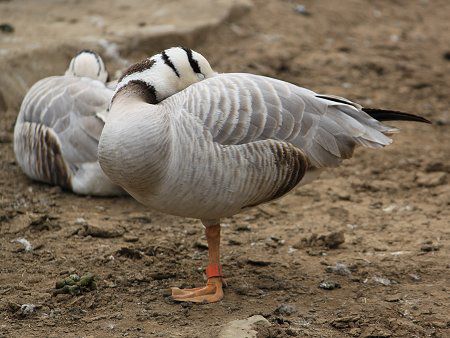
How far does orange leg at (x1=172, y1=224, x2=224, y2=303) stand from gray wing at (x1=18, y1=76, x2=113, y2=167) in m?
1.65

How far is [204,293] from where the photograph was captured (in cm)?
451

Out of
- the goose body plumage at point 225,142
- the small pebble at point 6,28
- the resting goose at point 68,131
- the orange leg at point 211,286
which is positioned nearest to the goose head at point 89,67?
the resting goose at point 68,131

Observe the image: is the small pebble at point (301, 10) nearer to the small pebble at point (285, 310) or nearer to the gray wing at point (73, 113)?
the gray wing at point (73, 113)

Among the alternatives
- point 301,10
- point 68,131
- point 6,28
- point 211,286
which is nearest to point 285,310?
point 211,286

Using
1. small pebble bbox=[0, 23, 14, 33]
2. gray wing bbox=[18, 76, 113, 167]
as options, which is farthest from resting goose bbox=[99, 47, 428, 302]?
small pebble bbox=[0, 23, 14, 33]

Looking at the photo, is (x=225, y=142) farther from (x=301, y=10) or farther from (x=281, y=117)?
(x=301, y=10)

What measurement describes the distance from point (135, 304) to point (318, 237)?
149 centimetres

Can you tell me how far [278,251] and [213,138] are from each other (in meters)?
1.39

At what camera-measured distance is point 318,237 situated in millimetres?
5352

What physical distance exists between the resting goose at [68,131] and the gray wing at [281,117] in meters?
1.77

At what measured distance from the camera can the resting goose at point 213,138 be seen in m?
4.00

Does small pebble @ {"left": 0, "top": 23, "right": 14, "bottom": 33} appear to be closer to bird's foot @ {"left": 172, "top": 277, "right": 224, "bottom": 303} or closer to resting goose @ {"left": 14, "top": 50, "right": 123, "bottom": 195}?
resting goose @ {"left": 14, "top": 50, "right": 123, "bottom": 195}

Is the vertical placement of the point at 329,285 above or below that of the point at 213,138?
below

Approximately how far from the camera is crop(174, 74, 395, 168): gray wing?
4.22 m
